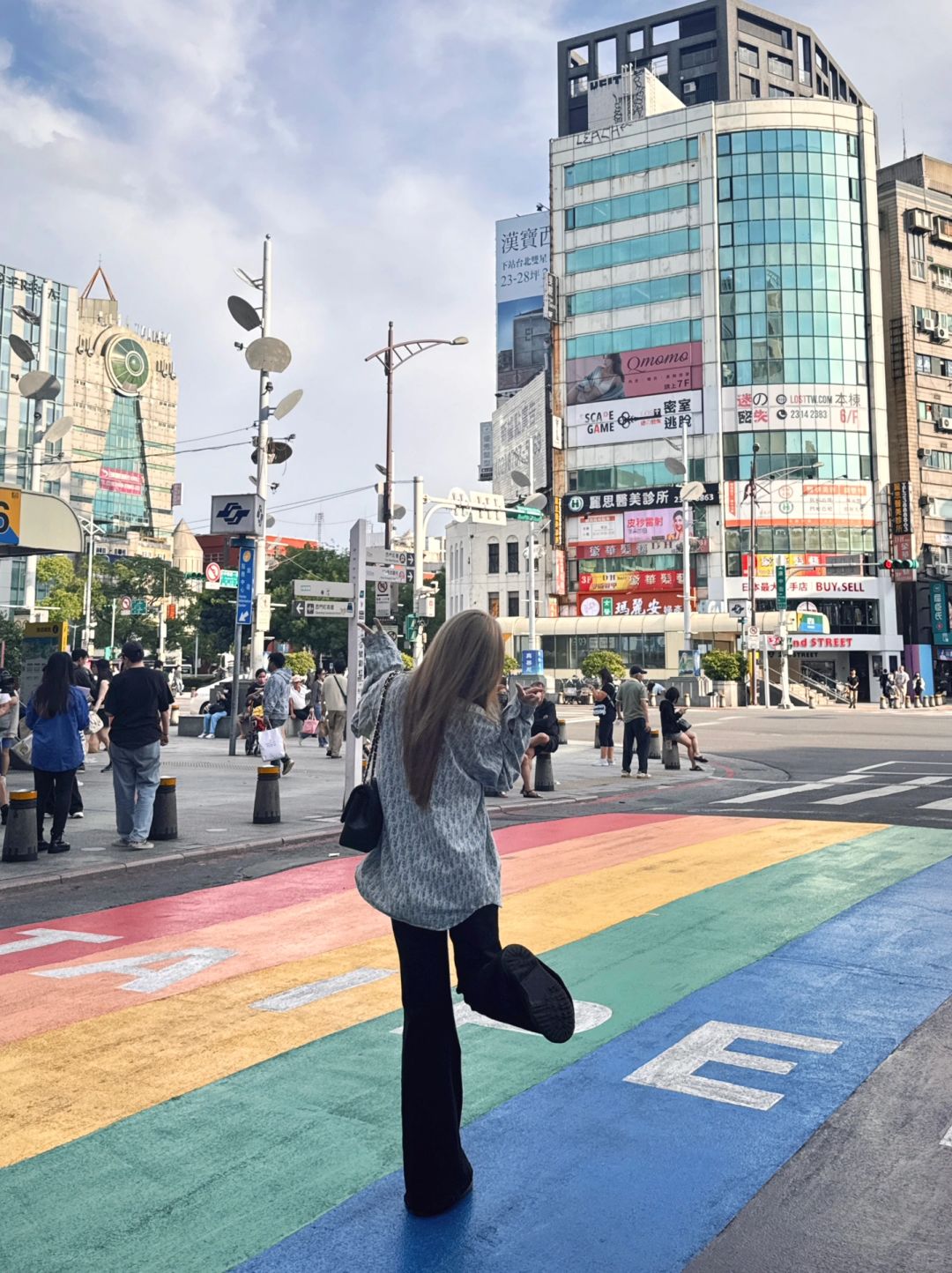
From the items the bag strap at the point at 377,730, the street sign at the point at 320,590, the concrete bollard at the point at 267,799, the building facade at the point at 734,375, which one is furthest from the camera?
the building facade at the point at 734,375

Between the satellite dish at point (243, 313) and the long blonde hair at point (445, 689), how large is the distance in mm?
20244

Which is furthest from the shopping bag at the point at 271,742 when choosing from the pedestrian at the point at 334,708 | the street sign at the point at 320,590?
Result: the pedestrian at the point at 334,708

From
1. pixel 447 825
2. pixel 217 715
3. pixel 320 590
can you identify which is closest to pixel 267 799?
pixel 320 590

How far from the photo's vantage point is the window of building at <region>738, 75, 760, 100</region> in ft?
267

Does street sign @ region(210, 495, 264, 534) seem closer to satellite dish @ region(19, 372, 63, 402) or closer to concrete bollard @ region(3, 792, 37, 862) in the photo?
satellite dish @ region(19, 372, 63, 402)

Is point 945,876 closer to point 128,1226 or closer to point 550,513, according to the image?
point 128,1226

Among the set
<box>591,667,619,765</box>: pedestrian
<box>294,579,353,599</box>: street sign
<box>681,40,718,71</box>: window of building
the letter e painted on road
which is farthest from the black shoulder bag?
<box>681,40,718,71</box>: window of building

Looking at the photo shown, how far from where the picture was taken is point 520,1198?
3.28 meters

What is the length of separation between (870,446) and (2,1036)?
63.8 m

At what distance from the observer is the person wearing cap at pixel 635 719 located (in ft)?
58.9

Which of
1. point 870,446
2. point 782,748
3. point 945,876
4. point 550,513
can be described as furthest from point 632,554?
point 945,876

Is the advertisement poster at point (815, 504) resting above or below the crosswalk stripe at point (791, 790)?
above

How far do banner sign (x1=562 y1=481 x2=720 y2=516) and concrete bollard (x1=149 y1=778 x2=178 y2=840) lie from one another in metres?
53.9

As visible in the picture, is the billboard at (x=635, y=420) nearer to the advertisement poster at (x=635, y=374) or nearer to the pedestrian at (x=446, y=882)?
the advertisement poster at (x=635, y=374)
